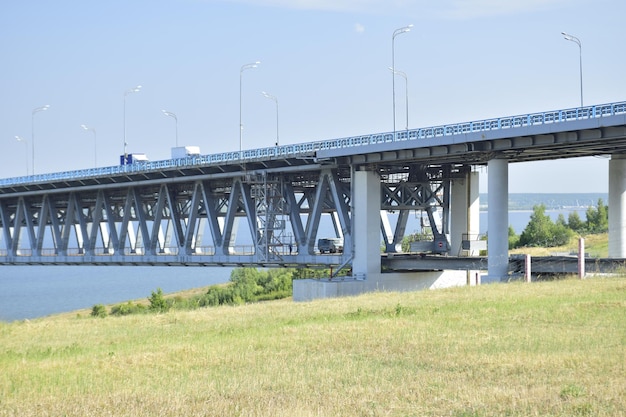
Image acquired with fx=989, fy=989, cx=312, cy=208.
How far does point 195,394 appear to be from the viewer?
18.9 meters

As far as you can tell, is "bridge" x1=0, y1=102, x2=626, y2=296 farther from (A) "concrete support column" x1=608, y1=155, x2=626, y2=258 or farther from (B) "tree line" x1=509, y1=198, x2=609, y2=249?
(B) "tree line" x1=509, y1=198, x2=609, y2=249

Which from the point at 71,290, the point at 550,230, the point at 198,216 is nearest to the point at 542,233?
the point at 550,230

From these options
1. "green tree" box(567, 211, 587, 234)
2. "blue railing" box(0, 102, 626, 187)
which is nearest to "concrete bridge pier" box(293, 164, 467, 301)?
"blue railing" box(0, 102, 626, 187)

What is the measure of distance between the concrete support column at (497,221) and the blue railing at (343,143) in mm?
3352

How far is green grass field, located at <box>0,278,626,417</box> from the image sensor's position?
1727 centimetres

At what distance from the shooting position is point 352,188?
6312 cm

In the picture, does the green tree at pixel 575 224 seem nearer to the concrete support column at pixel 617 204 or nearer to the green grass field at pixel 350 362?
the concrete support column at pixel 617 204

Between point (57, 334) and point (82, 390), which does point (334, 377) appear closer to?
point (82, 390)

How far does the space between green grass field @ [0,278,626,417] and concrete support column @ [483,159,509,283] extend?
55.0 feet

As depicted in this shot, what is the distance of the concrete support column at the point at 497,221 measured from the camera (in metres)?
54.4

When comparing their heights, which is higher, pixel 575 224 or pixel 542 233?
pixel 575 224

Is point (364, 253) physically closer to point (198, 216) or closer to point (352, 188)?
point (352, 188)

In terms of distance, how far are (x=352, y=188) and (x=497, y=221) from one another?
11.4 m

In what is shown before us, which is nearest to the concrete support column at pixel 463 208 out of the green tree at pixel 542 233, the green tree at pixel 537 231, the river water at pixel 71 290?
the green tree at pixel 542 233
